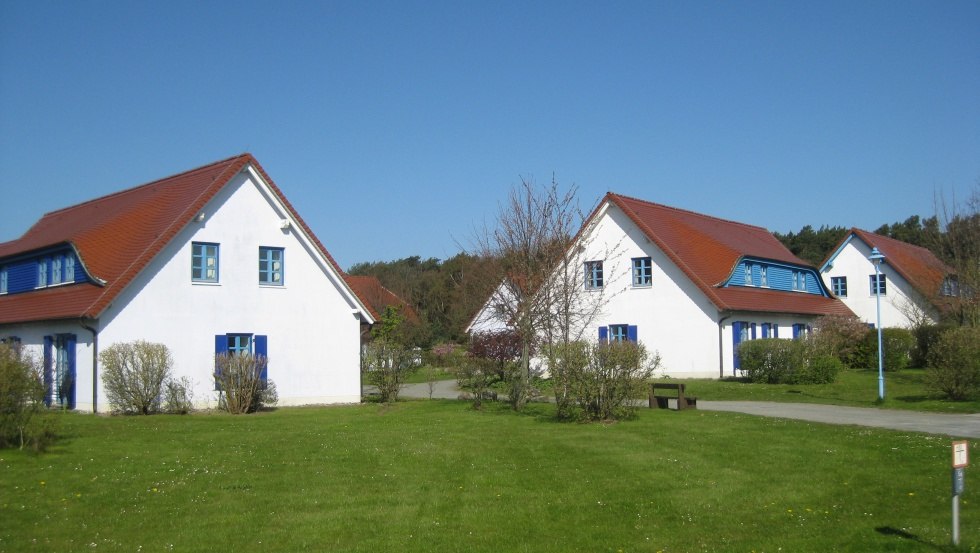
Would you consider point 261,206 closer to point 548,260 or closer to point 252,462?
point 548,260

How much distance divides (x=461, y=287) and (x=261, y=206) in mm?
18119

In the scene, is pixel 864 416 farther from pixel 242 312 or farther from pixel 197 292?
pixel 197 292

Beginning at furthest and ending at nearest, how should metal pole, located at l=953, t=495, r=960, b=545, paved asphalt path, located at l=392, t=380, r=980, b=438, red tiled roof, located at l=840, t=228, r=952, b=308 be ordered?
red tiled roof, located at l=840, t=228, r=952, b=308, paved asphalt path, located at l=392, t=380, r=980, b=438, metal pole, located at l=953, t=495, r=960, b=545

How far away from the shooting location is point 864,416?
19859mm

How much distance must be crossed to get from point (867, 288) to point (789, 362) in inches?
941

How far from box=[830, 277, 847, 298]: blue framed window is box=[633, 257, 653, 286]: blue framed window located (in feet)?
69.3

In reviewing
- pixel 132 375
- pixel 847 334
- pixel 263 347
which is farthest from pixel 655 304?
pixel 132 375

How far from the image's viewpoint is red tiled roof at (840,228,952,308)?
46.2m

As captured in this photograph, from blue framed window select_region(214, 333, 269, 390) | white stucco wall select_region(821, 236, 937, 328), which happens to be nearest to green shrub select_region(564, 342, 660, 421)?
blue framed window select_region(214, 333, 269, 390)

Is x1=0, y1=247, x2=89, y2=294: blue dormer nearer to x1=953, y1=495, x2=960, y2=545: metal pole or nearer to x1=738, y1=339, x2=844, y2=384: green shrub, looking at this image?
x1=738, y1=339, x2=844, y2=384: green shrub

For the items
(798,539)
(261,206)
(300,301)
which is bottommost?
(798,539)

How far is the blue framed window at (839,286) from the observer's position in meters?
52.9

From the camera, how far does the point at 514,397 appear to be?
22.8 m

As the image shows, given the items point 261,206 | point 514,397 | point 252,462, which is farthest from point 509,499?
point 261,206
